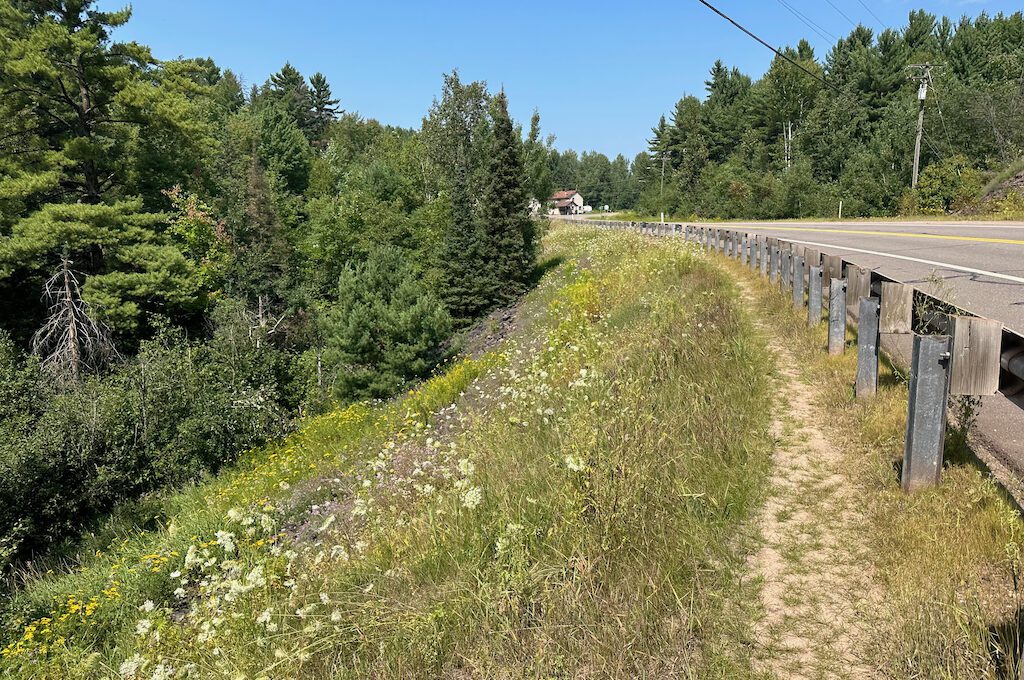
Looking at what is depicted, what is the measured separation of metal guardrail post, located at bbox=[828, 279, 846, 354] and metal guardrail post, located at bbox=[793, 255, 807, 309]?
2.17 m

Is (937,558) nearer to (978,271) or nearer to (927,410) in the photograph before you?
(927,410)

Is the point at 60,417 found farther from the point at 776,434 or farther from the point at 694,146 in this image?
the point at 694,146

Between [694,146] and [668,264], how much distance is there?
62428 mm

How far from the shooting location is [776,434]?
477 centimetres

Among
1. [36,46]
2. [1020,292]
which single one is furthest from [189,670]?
[36,46]

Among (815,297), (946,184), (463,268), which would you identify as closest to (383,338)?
(463,268)

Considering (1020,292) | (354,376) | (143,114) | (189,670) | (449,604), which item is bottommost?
(354,376)

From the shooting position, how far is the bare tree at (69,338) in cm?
1945

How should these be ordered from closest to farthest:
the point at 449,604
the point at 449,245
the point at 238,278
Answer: the point at 449,604
the point at 449,245
the point at 238,278

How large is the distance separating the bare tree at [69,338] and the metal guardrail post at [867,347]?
847 inches

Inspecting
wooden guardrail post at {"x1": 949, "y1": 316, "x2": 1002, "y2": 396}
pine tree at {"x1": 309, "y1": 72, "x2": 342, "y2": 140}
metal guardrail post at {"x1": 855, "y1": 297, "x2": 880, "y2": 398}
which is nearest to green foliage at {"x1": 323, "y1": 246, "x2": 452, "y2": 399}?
metal guardrail post at {"x1": 855, "y1": 297, "x2": 880, "y2": 398}

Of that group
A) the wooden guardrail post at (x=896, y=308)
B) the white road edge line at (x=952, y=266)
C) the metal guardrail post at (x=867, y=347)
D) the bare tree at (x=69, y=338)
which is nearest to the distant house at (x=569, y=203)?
the bare tree at (x=69, y=338)

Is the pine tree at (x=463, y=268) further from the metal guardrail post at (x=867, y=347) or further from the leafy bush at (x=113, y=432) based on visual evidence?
the metal guardrail post at (x=867, y=347)

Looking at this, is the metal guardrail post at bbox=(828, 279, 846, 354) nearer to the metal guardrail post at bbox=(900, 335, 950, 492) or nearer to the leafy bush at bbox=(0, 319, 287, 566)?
the metal guardrail post at bbox=(900, 335, 950, 492)
